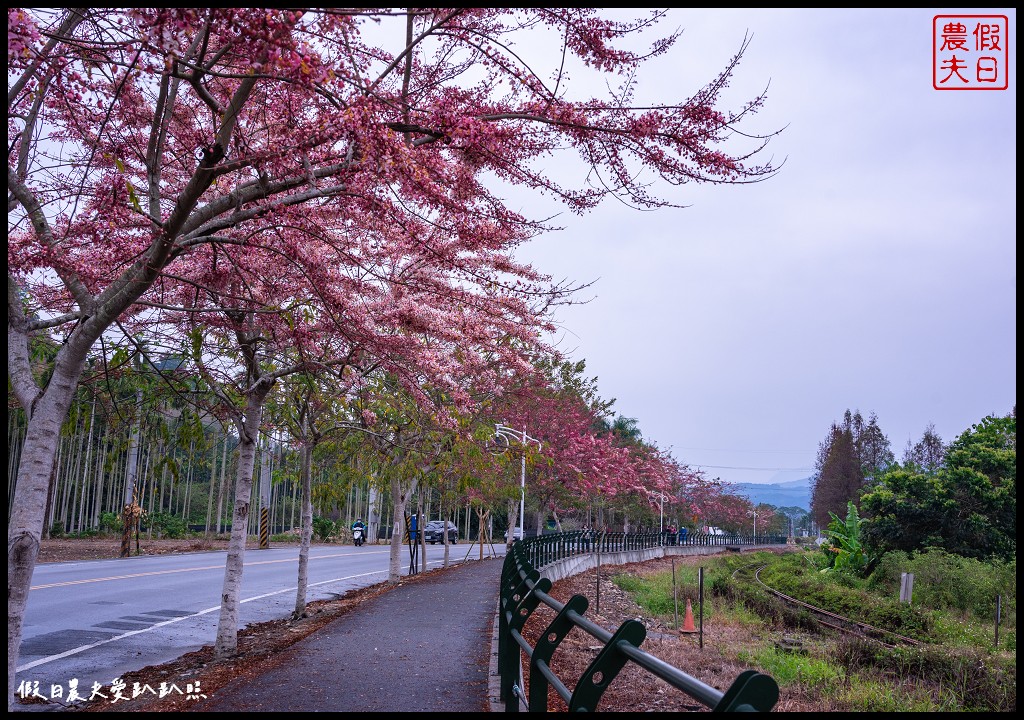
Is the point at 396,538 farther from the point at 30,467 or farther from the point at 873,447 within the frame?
the point at 873,447

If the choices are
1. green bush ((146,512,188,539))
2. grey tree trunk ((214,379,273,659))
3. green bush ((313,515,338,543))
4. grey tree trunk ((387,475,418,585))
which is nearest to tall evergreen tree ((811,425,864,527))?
green bush ((313,515,338,543))

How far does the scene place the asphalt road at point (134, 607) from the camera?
10672mm

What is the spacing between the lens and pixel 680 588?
27.9 m

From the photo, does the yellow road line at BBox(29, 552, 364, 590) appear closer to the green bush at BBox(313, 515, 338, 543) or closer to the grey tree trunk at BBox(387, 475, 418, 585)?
the grey tree trunk at BBox(387, 475, 418, 585)

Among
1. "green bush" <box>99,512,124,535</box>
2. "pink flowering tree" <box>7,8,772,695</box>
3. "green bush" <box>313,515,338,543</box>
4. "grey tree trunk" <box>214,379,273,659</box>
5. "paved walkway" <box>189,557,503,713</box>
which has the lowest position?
"green bush" <box>313,515,338,543</box>

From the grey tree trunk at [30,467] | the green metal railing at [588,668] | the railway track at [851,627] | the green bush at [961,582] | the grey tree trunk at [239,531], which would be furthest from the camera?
the green bush at [961,582]

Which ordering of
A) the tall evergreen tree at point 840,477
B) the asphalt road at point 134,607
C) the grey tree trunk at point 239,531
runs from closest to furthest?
the grey tree trunk at point 239,531 → the asphalt road at point 134,607 → the tall evergreen tree at point 840,477

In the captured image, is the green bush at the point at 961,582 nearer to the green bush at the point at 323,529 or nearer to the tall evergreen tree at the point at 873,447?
the green bush at the point at 323,529

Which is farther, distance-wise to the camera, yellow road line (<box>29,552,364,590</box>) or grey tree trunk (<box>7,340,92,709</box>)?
yellow road line (<box>29,552,364,590</box>)

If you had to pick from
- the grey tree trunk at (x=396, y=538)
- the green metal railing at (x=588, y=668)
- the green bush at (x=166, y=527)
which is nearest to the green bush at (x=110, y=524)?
the green bush at (x=166, y=527)

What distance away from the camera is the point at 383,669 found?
350 inches

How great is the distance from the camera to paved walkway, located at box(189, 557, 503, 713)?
7258mm

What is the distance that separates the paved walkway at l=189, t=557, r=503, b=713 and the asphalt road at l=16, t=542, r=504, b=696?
232 centimetres

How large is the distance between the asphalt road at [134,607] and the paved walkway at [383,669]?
7.60 ft
